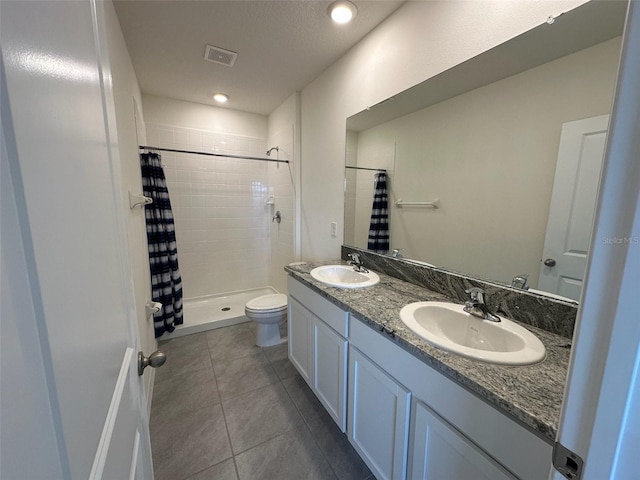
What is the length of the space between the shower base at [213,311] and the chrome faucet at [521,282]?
2574 millimetres

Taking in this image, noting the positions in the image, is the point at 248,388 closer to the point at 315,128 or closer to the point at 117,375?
the point at 117,375

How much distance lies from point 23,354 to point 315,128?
7.96ft

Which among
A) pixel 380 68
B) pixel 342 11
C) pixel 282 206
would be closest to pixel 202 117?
pixel 282 206

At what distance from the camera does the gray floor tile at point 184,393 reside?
1.70 m

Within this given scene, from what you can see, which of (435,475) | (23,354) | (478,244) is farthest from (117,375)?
(478,244)

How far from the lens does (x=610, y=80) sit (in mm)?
847

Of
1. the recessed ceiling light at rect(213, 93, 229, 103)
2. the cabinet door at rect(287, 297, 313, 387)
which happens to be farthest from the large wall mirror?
the recessed ceiling light at rect(213, 93, 229, 103)

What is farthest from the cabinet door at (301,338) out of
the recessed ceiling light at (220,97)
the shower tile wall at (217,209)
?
the recessed ceiling light at (220,97)

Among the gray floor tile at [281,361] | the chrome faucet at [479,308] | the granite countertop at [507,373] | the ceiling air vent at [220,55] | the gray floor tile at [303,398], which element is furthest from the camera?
the gray floor tile at [281,361]

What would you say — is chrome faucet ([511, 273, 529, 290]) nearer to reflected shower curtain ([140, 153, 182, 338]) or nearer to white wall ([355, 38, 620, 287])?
white wall ([355, 38, 620, 287])

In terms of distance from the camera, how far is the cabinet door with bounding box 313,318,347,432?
1.34 metres

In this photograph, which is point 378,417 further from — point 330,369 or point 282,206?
point 282,206

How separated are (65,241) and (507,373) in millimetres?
1044

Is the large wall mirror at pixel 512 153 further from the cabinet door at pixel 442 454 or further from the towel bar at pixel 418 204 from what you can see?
the cabinet door at pixel 442 454
